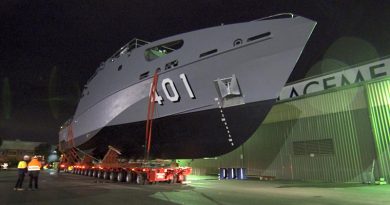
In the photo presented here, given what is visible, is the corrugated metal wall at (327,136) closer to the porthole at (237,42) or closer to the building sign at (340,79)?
the building sign at (340,79)

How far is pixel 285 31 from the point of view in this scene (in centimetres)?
1134

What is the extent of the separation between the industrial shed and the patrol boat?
6333mm

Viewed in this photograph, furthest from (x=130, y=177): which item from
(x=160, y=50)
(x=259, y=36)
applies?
(x=259, y=36)

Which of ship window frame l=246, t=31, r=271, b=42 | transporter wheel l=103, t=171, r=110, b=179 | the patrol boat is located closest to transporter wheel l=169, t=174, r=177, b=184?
the patrol boat

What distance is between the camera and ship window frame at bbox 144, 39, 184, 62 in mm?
14121

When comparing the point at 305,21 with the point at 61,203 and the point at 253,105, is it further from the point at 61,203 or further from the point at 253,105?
the point at 61,203

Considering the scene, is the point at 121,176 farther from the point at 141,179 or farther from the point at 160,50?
the point at 160,50

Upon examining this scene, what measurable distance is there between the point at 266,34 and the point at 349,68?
7.91m

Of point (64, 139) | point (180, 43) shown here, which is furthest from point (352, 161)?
point (64, 139)

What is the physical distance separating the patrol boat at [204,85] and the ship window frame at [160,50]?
0.05 meters

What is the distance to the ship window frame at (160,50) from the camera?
14.1m

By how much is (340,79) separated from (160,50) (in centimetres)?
947

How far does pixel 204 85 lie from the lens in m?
12.4

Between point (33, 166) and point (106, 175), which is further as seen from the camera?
point (106, 175)
